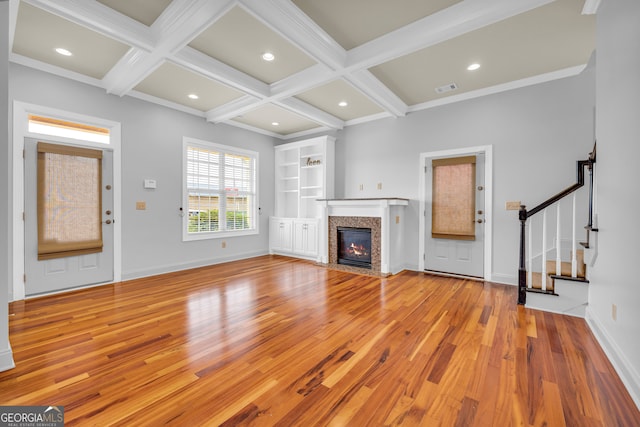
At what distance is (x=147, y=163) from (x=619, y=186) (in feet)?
18.7

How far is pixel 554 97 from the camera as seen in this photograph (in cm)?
377

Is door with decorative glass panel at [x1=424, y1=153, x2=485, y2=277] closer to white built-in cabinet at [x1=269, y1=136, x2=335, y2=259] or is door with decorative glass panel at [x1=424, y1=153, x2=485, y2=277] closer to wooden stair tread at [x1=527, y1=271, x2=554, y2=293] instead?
wooden stair tread at [x1=527, y1=271, x2=554, y2=293]

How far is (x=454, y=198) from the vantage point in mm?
4605

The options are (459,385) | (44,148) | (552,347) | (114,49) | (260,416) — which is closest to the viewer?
(260,416)

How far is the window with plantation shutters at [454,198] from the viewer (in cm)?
445

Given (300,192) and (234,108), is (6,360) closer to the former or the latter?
(234,108)

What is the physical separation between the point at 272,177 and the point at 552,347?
574 centimetres

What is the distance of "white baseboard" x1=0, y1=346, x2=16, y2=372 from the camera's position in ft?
6.20

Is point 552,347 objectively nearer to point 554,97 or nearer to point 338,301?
point 338,301

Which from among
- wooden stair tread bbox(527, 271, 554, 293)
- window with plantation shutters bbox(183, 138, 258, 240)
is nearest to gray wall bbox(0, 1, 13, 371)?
window with plantation shutters bbox(183, 138, 258, 240)

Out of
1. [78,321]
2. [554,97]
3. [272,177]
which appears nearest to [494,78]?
[554,97]

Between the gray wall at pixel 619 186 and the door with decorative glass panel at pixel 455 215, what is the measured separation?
1.88 m

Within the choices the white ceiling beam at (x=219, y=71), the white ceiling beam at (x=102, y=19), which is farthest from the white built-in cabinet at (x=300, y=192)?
the white ceiling beam at (x=102, y=19)

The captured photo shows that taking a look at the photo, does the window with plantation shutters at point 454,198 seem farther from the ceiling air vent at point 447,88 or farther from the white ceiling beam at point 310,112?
the white ceiling beam at point 310,112
